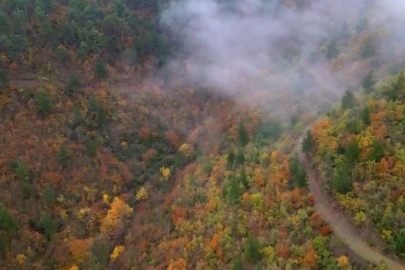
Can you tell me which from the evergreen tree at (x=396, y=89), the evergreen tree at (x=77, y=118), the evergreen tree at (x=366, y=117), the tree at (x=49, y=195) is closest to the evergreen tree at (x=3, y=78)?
the evergreen tree at (x=77, y=118)

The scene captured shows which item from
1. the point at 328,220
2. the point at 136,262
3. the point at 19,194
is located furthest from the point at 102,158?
the point at 328,220

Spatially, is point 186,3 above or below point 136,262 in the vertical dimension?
above

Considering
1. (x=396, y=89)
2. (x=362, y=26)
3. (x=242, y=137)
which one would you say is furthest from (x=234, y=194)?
(x=362, y=26)

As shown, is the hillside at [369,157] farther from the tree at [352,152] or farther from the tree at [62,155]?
the tree at [62,155]

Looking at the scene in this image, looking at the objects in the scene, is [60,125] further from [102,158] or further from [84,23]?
[84,23]

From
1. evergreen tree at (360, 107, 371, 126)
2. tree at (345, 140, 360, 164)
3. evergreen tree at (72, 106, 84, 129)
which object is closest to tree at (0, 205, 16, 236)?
evergreen tree at (72, 106, 84, 129)

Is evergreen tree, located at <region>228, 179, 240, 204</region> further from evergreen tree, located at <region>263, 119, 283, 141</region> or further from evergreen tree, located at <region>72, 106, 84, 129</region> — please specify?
evergreen tree, located at <region>72, 106, 84, 129</region>
